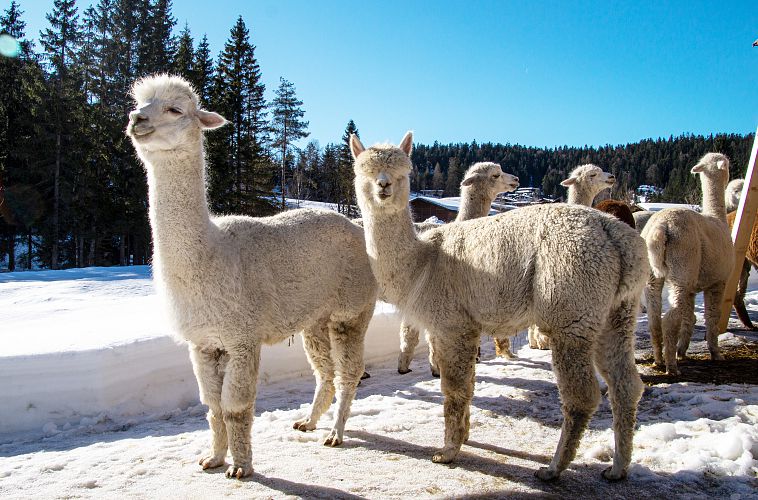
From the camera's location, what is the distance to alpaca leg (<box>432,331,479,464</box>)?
3.69 meters

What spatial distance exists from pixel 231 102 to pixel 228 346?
27.1 m

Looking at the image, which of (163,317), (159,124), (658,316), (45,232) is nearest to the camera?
(159,124)

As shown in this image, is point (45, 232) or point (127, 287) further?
point (45, 232)

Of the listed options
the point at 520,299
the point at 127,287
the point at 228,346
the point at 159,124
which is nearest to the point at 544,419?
the point at 520,299

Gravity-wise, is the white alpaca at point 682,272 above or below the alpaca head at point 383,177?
below

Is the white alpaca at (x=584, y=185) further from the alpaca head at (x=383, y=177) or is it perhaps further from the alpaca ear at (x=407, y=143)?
the alpaca head at (x=383, y=177)

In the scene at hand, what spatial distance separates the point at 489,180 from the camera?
7301 millimetres

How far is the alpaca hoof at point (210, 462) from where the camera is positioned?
11.6 ft

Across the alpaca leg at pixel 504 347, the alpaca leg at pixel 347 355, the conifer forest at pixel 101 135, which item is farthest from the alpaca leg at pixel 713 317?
the conifer forest at pixel 101 135

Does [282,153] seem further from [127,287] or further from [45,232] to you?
[127,287]

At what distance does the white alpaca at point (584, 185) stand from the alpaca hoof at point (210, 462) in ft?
16.4

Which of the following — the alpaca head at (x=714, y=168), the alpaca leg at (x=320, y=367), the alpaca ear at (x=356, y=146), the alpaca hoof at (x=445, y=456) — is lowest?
the alpaca hoof at (x=445, y=456)

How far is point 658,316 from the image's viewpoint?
603 cm

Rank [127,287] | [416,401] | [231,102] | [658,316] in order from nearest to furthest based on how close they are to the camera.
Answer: [416,401] < [658,316] < [127,287] < [231,102]
